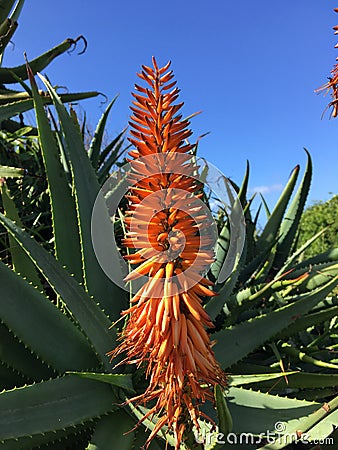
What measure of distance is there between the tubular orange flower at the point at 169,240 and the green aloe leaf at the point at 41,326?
0.42 metres

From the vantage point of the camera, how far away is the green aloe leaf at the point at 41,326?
37.0 inches

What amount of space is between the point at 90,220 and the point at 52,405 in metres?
0.50

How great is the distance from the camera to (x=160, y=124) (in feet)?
1.99

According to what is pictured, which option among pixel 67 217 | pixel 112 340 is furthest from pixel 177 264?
pixel 67 217

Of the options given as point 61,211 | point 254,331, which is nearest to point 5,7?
point 61,211

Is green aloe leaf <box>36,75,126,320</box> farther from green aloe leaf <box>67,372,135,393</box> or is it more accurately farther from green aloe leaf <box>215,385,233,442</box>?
green aloe leaf <box>215,385,233,442</box>

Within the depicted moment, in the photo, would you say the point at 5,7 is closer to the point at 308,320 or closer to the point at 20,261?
the point at 20,261

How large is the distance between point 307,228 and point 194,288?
22.6 feet

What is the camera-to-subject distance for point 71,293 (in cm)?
94

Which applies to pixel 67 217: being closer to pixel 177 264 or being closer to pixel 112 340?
pixel 112 340

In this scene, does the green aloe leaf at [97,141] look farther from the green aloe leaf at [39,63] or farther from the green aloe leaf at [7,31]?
the green aloe leaf at [7,31]

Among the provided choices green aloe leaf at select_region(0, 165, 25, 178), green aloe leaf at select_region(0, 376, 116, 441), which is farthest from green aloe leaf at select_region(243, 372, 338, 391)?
green aloe leaf at select_region(0, 165, 25, 178)

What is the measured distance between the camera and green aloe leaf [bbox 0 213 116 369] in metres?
0.91

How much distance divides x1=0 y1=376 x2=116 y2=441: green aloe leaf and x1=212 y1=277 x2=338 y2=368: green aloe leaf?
33cm
